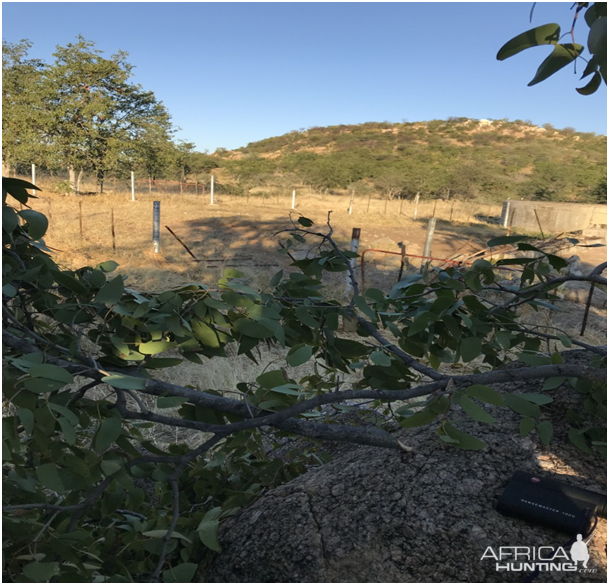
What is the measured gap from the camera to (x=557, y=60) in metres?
0.75

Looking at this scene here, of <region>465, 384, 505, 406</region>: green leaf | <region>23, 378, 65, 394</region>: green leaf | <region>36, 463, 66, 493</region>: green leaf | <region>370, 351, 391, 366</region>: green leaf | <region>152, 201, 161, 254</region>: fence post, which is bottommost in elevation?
<region>152, 201, 161, 254</region>: fence post

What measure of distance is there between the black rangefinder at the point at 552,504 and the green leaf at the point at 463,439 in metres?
0.12

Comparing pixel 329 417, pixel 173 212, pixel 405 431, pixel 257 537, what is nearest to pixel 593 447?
pixel 405 431

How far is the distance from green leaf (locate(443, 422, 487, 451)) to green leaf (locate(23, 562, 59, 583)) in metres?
0.70

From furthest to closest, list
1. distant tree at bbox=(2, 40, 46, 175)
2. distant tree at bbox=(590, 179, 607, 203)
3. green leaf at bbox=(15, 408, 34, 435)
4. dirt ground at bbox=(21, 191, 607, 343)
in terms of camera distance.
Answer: distant tree at bbox=(590, 179, 607, 203) < distant tree at bbox=(2, 40, 46, 175) < dirt ground at bbox=(21, 191, 607, 343) < green leaf at bbox=(15, 408, 34, 435)

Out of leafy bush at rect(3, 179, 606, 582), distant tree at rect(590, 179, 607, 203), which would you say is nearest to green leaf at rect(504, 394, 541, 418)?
leafy bush at rect(3, 179, 606, 582)

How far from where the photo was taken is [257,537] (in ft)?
3.56

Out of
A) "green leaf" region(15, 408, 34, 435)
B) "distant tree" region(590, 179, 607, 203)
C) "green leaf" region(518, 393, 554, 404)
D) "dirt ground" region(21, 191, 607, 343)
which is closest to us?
"green leaf" region(15, 408, 34, 435)

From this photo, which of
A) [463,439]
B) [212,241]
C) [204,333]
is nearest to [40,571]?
[204,333]

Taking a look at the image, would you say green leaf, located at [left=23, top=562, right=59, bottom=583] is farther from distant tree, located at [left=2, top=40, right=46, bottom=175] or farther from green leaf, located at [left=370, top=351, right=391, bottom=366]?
distant tree, located at [left=2, top=40, right=46, bottom=175]

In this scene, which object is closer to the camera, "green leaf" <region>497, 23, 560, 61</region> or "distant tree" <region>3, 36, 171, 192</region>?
"green leaf" <region>497, 23, 560, 61</region>

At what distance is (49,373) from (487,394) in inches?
27.4

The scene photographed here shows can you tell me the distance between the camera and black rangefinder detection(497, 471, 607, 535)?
2.89 ft

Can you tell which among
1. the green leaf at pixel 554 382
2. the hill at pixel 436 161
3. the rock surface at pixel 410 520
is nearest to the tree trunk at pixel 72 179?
the hill at pixel 436 161
